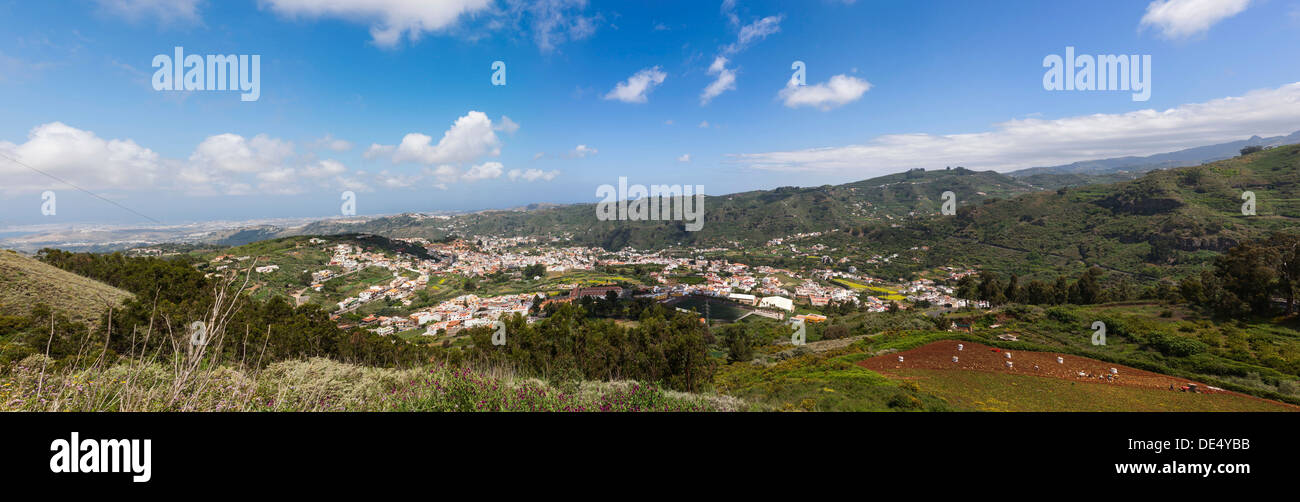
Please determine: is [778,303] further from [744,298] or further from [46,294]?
[46,294]

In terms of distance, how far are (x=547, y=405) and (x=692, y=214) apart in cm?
12919

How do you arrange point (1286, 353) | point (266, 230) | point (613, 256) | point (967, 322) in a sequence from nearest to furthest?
point (1286, 353) → point (967, 322) → point (613, 256) → point (266, 230)

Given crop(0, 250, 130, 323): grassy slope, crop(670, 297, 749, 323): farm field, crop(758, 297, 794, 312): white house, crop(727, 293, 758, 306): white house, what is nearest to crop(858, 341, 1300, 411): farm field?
crop(0, 250, 130, 323): grassy slope

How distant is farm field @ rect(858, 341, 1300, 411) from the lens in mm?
8602

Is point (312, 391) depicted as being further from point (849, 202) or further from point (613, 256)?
point (849, 202)

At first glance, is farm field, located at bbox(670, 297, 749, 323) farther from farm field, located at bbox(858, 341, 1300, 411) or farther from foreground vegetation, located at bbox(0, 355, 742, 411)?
foreground vegetation, located at bbox(0, 355, 742, 411)

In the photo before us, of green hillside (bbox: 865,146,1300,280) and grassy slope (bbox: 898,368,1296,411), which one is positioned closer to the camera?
grassy slope (bbox: 898,368,1296,411)

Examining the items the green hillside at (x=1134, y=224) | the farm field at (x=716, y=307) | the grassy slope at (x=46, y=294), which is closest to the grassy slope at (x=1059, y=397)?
the grassy slope at (x=46, y=294)

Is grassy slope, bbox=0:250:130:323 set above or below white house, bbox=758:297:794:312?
above

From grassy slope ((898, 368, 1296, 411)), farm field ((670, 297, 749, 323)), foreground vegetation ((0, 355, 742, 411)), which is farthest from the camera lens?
farm field ((670, 297, 749, 323))

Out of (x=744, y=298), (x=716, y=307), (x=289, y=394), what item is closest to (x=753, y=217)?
(x=744, y=298)

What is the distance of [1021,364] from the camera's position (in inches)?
469

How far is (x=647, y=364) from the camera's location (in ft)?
31.6
